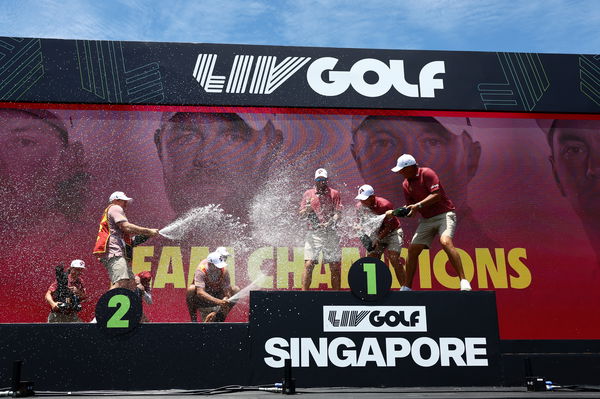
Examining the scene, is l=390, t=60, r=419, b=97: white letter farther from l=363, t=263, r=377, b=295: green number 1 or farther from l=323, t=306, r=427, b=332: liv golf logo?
l=323, t=306, r=427, b=332: liv golf logo

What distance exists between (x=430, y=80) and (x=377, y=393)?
6.22m

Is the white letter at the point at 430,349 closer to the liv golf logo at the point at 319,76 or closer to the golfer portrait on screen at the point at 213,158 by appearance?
the golfer portrait on screen at the point at 213,158

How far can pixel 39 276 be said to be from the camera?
7734 millimetres

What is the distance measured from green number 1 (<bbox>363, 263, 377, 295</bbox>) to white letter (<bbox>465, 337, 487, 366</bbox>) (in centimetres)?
73

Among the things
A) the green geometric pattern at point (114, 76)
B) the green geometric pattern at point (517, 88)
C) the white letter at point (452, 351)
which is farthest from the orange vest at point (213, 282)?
the green geometric pattern at point (517, 88)

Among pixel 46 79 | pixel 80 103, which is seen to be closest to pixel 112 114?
pixel 80 103

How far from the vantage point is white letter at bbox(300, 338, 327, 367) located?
3816mm

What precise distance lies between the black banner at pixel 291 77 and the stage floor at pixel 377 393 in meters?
5.46

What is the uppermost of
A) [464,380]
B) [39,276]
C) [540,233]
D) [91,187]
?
[91,187]

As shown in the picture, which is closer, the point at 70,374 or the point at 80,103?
the point at 70,374

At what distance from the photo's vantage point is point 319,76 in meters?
8.61

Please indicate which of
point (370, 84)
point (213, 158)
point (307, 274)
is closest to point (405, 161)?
point (307, 274)

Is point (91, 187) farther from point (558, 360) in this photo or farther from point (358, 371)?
point (558, 360)

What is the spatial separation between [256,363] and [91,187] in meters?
5.18
